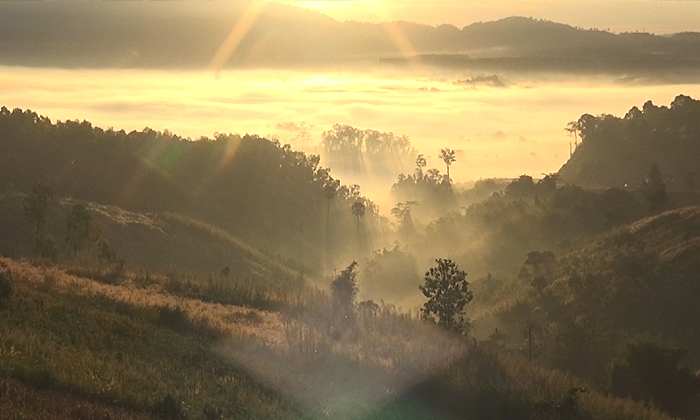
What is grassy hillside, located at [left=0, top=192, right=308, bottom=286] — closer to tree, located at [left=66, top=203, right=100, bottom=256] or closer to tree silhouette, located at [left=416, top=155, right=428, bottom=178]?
tree, located at [left=66, top=203, right=100, bottom=256]

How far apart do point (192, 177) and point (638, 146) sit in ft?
212

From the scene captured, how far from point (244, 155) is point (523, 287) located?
6552 cm

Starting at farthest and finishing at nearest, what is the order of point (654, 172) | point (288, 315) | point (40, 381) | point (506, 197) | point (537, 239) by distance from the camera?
point (506, 197), point (537, 239), point (654, 172), point (288, 315), point (40, 381)

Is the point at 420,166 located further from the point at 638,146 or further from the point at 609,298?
the point at 609,298

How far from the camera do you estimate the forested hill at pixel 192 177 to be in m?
98.0

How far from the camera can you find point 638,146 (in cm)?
12019

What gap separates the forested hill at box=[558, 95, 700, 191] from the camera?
362 ft

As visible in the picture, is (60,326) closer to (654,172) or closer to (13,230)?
(13,230)

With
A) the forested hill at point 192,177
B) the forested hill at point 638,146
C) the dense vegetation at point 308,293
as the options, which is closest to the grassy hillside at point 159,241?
the dense vegetation at point 308,293

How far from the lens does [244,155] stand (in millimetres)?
122125

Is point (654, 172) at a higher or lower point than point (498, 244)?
higher

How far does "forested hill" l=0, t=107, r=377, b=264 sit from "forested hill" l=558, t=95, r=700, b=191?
1542 inches

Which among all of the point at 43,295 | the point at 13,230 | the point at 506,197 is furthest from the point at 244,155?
the point at 43,295

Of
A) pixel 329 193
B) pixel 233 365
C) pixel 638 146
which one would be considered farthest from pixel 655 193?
pixel 233 365
